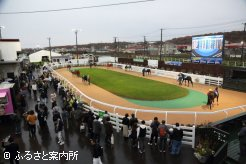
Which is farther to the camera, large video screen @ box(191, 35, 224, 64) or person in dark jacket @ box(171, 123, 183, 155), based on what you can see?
large video screen @ box(191, 35, 224, 64)

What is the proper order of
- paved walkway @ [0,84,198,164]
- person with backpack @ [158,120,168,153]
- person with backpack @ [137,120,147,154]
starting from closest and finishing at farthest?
paved walkway @ [0,84,198,164]
person with backpack @ [158,120,168,153]
person with backpack @ [137,120,147,154]

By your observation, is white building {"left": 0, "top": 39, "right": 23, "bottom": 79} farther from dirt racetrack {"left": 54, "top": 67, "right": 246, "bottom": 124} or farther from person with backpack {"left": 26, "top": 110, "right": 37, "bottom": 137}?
person with backpack {"left": 26, "top": 110, "right": 37, "bottom": 137}

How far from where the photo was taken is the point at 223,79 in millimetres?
26312

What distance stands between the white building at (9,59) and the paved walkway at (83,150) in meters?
18.2

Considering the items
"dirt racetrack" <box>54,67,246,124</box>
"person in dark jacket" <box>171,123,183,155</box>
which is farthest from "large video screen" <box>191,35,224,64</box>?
"person in dark jacket" <box>171,123,183,155</box>

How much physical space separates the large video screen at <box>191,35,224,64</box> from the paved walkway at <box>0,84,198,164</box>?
2060 cm

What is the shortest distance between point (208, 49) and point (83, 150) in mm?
24383

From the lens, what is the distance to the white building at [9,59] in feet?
95.2

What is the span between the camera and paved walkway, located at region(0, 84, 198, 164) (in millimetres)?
9703

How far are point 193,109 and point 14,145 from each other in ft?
45.4

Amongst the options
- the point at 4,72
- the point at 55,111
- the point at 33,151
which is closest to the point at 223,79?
the point at 55,111

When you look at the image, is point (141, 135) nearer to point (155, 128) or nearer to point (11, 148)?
point (155, 128)

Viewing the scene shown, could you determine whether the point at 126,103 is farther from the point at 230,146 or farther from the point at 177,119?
the point at 230,146

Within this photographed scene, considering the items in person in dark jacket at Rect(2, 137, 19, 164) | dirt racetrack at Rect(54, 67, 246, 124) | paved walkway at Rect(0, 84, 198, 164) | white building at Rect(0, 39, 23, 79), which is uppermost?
white building at Rect(0, 39, 23, 79)
